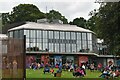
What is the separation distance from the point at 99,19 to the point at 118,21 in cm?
179

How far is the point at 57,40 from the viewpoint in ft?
159

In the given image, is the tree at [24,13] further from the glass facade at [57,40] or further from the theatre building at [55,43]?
the glass facade at [57,40]

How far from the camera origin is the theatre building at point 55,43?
47241 millimetres

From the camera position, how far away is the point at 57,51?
48625 millimetres

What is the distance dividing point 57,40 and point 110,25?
25.5m

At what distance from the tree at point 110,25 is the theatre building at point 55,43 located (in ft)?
70.6

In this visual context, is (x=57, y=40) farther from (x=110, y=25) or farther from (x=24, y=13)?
(x=110, y=25)

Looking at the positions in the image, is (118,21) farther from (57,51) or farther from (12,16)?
(12,16)

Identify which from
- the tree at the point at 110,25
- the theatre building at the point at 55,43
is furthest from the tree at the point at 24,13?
the tree at the point at 110,25

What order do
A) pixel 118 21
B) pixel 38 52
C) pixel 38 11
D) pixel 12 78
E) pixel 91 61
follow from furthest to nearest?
1. pixel 38 11
2. pixel 91 61
3. pixel 38 52
4. pixel 118 21
5. pixel 12 78

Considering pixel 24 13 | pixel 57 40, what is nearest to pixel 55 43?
pixel 57 40

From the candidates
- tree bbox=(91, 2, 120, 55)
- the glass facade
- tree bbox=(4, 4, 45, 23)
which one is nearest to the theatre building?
the glass facade

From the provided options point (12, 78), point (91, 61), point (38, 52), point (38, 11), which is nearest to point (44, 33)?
point (38, 52)

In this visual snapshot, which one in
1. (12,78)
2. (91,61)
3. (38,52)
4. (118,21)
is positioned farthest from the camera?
(91,61)
